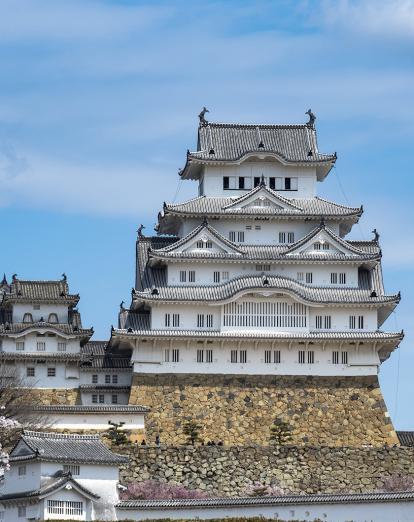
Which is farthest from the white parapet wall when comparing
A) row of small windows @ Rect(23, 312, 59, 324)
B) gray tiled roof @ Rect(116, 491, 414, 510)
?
row of small windows @ Rect(23, 312, 59, 324)

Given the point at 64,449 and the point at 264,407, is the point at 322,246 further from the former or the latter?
the point at 64,449

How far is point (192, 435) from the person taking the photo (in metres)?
86.0

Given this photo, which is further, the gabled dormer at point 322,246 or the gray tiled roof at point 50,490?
the gabled dormer at point 322,246

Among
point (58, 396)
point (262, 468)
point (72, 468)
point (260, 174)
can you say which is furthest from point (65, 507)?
point (260, 174)

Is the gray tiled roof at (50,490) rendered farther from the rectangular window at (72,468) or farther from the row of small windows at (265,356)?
the row of small windows at (265,356)

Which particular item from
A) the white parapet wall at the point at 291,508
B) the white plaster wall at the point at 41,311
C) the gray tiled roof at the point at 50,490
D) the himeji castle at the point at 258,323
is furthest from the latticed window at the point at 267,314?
the gray tiled roof at the point at 50,490

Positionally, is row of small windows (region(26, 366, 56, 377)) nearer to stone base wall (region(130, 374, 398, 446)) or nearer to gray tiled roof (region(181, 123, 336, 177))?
stone base wall (region(130, 374, 398, 446))

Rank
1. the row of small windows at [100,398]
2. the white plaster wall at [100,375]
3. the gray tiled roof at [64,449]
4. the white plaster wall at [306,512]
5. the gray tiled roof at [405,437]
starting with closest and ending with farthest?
the white plaster wall at [306,512]
the gray tiled roof at [64,449]
the gray tiled roof at [405,437]
the row of small windows at [100,398]
the white plaster wall at [100,375]

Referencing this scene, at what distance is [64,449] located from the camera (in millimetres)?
72812

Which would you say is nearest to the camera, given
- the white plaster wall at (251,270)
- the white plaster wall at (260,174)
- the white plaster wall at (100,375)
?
the white plaster wall at (251,270)

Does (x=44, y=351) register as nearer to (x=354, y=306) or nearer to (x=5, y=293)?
(x=5, y=293)

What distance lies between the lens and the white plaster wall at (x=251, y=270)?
3669 inches

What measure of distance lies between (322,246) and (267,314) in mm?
4971

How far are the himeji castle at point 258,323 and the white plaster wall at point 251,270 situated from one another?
0.05 metres
